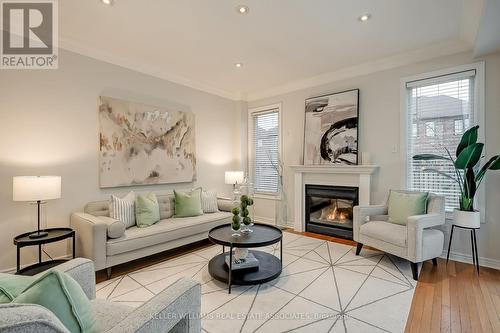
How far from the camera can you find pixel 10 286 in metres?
1.02

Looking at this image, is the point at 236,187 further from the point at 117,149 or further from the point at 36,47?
the point at 36,47

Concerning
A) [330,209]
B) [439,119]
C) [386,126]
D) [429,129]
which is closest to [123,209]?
[330,209]

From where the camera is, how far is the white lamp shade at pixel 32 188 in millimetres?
2480

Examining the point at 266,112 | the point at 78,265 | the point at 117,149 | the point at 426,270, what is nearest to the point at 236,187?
the point at 266,112

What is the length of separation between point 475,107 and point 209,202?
3840 mm

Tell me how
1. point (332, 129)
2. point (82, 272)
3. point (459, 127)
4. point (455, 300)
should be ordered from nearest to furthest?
point (82, 272), point (455, 300), point (459, 127), point (332, 129)

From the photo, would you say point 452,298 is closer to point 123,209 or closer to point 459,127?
point 459,127

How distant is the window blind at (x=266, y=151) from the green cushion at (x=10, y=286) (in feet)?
14.1

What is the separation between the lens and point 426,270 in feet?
9.71

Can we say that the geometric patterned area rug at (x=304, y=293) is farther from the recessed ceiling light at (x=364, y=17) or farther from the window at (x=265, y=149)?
the recessed ceiling light at (x=364, y=17)

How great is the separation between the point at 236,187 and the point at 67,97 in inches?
127

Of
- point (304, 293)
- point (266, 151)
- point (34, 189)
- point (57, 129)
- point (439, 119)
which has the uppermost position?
point (439, 119)

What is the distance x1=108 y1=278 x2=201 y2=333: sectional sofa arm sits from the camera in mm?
989

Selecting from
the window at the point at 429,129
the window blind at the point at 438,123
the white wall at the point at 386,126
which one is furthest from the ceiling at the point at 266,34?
the window at the point at 429,129
